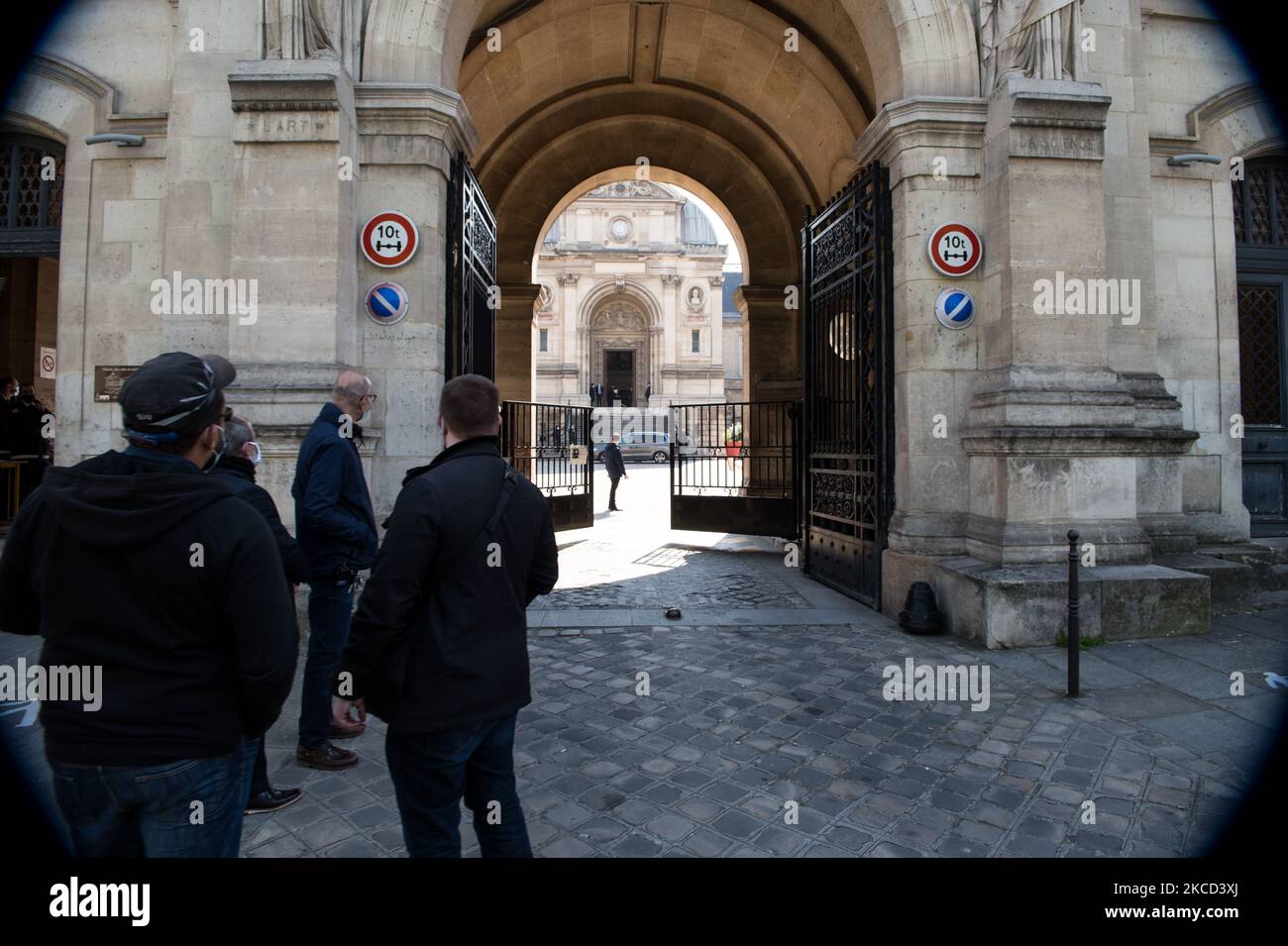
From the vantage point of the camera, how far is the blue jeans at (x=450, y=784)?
2219 millimetres

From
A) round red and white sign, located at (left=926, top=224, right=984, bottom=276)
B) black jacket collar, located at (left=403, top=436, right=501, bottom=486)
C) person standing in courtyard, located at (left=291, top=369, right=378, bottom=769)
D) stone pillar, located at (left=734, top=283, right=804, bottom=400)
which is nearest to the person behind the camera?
black jacket collar, located at (left=403, top=436, right=501, bottom=486)

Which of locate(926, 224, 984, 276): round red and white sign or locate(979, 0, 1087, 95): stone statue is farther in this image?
locate(926, 224, 984, 276): round red and white sign

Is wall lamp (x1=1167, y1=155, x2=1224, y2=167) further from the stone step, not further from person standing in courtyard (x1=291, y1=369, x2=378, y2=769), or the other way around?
person standing in courtyard (x1=291, y1=369, x2=378, y2=769)

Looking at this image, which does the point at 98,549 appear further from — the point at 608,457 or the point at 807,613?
the point at 608,457

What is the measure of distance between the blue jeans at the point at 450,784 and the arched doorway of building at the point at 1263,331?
31.4 feet

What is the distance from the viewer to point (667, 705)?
467cm

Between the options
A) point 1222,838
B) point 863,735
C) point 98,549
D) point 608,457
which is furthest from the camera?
point 608,457

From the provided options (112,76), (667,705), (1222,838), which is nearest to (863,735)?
(667,705)

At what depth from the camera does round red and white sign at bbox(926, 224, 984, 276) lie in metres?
6.84

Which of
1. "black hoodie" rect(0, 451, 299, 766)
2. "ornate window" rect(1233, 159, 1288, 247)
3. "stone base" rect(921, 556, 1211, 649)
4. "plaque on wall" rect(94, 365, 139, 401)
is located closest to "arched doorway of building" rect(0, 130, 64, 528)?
"plaque on wall" rect(94, 365, 139, 401)

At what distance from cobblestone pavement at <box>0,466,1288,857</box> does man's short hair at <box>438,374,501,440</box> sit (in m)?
1.83

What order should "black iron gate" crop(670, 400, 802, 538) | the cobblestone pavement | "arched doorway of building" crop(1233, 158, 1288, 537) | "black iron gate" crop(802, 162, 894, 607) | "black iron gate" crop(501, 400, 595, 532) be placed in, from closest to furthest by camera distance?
the cobblestone pavement, "black iron gate" crop(802, 162, 894, 607), "arched doorway of building" crop(1233, 158, 1288, 537), "black iron gate" crop(670, 400, 802, 538), "black iron gate" crop(501, 400, 595, 532)

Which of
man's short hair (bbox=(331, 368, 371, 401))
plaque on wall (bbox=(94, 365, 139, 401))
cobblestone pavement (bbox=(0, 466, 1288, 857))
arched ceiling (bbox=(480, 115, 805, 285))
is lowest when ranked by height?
cobblestone pavement (bbox=(0, 466, 1288, 857))
